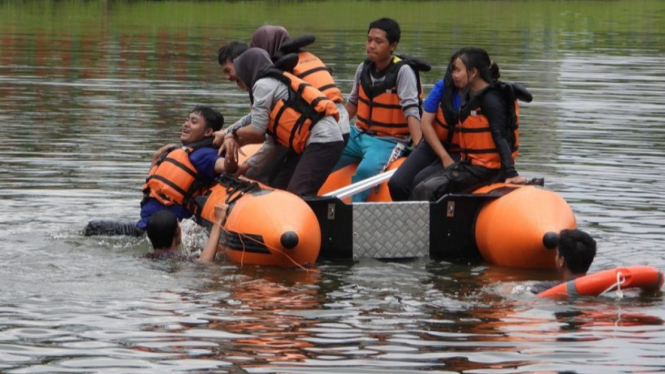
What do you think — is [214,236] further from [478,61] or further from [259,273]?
[478,61]

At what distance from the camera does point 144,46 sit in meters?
26.1

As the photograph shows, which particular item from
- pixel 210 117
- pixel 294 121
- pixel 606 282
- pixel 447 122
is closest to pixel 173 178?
pixel 210 117

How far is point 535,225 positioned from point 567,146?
5969 millimetres

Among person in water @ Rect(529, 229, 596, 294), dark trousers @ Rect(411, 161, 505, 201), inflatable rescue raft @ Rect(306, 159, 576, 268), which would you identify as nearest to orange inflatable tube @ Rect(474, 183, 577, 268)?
inflatable rescue raft @ Rect(306, 159, 576, 268)

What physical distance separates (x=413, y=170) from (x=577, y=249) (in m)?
1.85

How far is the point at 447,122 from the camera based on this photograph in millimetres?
9500

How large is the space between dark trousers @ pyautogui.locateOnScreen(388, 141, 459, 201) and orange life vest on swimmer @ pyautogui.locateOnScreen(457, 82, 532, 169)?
0.94 feet

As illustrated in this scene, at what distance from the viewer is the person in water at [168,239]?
8859mm

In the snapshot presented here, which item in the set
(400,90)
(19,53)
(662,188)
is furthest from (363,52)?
(400,90)

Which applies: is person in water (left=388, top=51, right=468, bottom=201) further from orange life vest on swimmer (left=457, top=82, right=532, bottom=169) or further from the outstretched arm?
the outstretched arm

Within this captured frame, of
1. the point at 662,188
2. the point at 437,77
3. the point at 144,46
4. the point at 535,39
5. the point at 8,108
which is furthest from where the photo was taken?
the point at 535,39

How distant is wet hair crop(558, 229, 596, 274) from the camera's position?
8.05 meters

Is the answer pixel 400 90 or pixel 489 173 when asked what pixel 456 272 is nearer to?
pixel 489 173

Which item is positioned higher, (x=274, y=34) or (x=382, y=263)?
(x=274, y=34)
